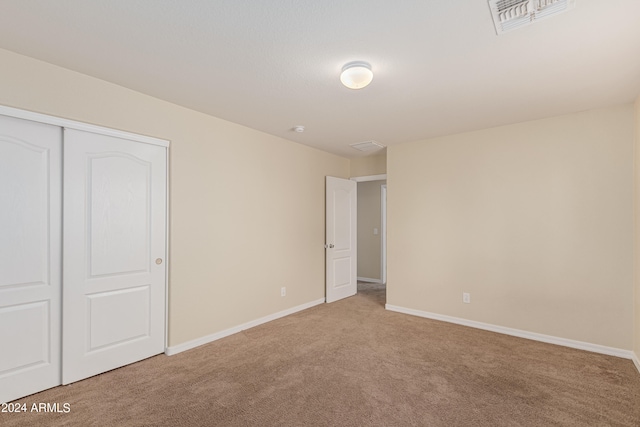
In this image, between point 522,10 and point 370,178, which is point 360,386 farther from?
point 370,178

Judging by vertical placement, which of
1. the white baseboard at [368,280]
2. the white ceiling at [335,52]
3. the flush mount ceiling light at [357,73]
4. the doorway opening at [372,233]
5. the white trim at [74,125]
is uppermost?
the white ceiling at [335,52]

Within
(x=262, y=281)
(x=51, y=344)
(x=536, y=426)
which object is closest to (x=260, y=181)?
(x=262, y=281)

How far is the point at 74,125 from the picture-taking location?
2.45 meters

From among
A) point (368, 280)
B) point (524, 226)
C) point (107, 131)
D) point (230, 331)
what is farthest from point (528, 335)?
point (107, 131)

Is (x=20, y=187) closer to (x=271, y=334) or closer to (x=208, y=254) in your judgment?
(x=208, y=254)

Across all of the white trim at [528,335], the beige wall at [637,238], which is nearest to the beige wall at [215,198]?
the white trim at [528,335]

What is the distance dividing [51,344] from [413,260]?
399 cm

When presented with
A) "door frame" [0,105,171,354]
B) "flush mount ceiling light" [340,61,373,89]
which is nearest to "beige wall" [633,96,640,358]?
"flush mount ceiling light" [340,61,373,89]

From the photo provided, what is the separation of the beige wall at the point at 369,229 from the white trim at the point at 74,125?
14.9ft

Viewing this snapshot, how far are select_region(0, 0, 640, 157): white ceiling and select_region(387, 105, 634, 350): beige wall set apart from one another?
0.49m

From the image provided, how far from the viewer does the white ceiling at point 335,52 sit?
1706 millimetres

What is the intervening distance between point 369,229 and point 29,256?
555 cm

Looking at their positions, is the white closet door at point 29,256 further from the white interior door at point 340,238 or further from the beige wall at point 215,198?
the white interior door at point 340,238

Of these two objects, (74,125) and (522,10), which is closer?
(522,10)
